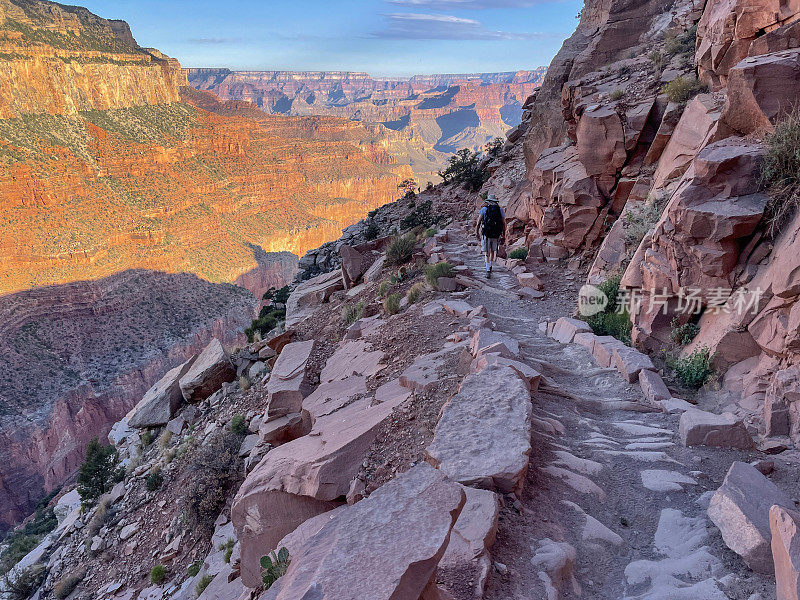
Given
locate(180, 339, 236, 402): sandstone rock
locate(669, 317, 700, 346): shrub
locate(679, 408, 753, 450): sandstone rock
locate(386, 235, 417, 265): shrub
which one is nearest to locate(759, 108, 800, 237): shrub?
locate(669, 317, 700, 346): shrub

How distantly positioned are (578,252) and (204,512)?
1037 centimetres

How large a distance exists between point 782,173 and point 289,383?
8.16 m

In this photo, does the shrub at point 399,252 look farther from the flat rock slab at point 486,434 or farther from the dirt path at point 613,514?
Result: the flat rock slab at point 486,434

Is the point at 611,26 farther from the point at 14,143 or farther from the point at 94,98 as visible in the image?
the point at 94,98

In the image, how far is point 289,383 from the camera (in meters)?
9.06

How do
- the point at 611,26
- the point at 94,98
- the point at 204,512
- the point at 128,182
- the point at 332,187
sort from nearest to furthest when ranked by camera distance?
the point at 204,512 → the point at 611,26 → the point at 128,182 → the point at 94,98 → the point at 332,187

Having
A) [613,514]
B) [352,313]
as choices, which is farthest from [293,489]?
[352,313]

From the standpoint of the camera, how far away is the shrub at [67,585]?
9102 millimetres

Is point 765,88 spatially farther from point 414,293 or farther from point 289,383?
point 289,383

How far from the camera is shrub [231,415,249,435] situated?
386 inches

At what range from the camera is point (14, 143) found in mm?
51219

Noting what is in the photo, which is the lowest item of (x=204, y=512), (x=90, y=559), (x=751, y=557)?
(x=90, y=559)

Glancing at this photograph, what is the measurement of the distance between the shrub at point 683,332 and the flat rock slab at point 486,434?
137 inches

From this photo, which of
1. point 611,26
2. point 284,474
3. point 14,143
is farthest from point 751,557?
point 14,143
